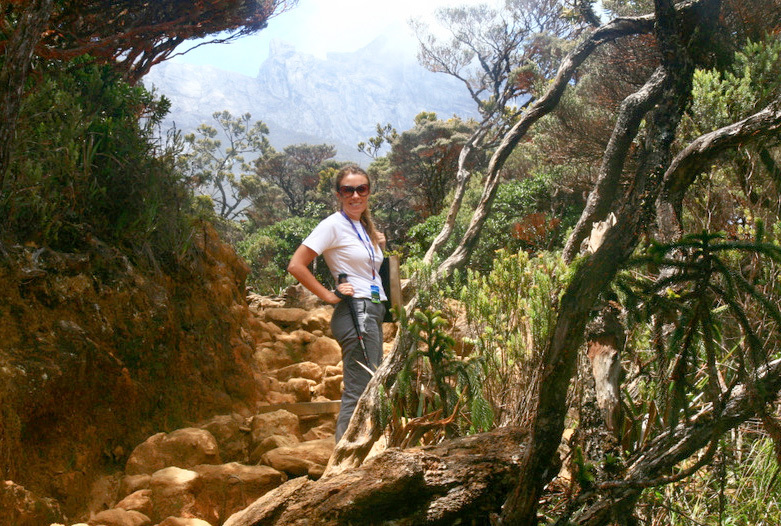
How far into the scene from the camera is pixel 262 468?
2803 millimetres

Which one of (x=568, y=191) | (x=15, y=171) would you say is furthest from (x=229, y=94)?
(x=15, y=171)

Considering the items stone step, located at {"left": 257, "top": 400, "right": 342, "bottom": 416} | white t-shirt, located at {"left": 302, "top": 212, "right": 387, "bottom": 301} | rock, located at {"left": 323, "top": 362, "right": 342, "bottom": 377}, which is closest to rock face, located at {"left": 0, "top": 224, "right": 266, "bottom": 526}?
stone step, located at {"left": 257, "top": 400, "right": 342, "bottom": 416}

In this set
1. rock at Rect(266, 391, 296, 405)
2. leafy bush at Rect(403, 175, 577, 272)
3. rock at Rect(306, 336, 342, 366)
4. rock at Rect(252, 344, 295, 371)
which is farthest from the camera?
leafy bush at Rect(403, 175, 577, 272)

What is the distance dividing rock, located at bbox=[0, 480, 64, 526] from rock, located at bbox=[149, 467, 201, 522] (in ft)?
1.34

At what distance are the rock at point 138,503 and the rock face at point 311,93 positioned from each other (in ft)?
198

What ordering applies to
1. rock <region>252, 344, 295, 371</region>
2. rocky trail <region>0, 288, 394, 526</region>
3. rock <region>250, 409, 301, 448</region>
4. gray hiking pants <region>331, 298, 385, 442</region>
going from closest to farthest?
1. rocky trail <region>0, 288, 394, 526</region>
2. gray hiking pants <region>331, 298, 385, 442</region>
3. rock <region>250, 409, 301, 448</region>
4. rock <region>252, 344, 295, 371</region>

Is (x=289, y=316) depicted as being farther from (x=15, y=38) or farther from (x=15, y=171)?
(x=15, y=38)

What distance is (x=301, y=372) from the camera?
516 cm

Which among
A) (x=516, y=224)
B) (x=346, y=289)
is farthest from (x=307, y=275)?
(x=516, y=224)

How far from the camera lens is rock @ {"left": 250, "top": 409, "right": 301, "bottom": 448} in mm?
3492

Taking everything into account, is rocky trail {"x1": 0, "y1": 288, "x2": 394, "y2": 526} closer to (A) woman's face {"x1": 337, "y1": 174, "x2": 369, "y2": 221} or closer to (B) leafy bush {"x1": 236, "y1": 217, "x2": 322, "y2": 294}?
(A) woman's face {"x1": 337, "y1": 174, "x2": 369, "y2": 221}

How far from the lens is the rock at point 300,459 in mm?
2891

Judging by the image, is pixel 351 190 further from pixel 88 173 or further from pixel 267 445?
pixel 88 173

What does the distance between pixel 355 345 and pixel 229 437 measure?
122 cm
